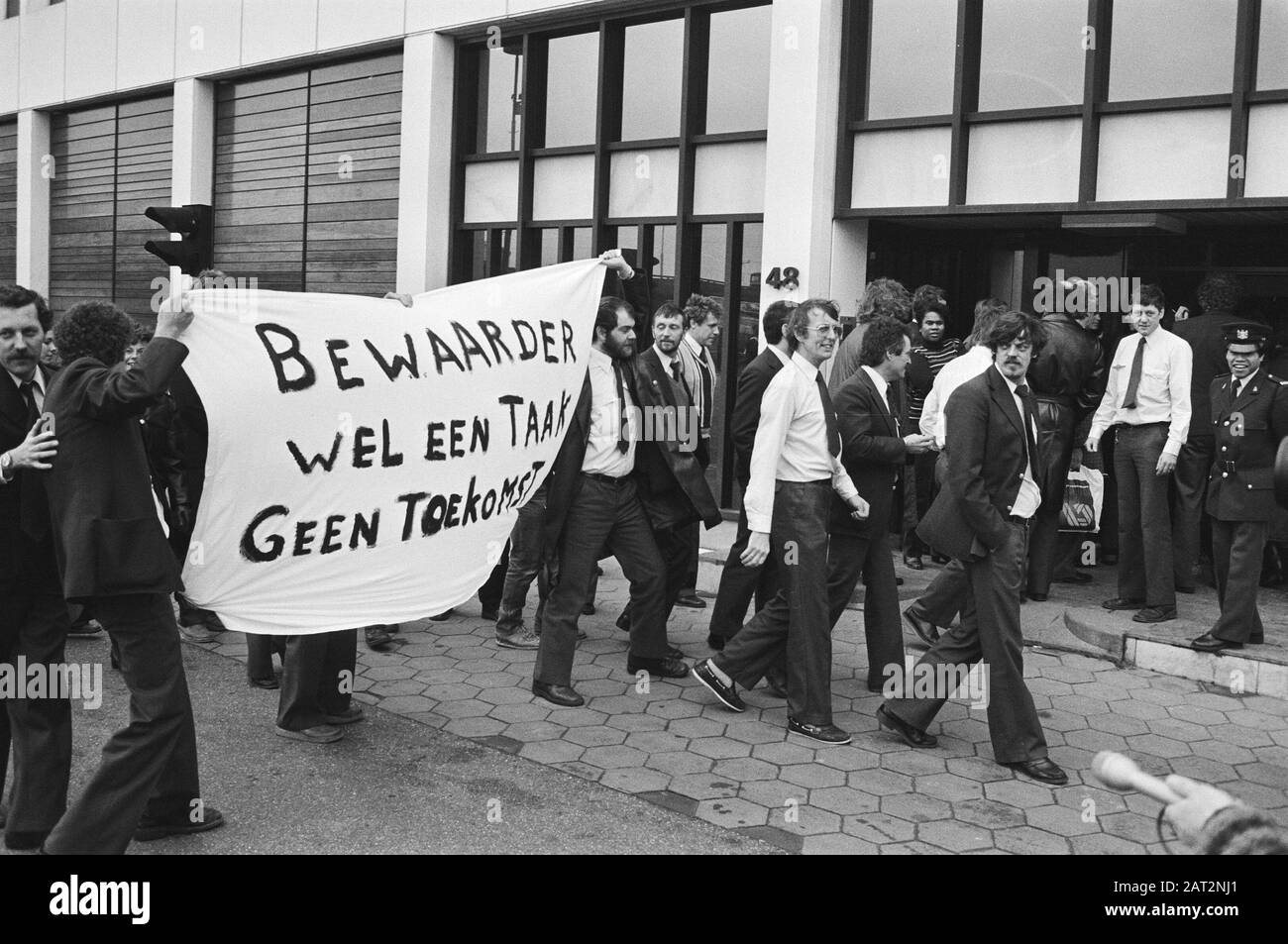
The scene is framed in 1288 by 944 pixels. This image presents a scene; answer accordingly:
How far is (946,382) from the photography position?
8.79 meters

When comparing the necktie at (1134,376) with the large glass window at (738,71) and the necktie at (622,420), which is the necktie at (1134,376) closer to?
the necktie at (622,420)

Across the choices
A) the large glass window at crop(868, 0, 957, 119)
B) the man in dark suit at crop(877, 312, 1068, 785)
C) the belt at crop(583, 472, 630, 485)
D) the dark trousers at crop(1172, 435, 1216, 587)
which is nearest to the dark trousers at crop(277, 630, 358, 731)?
the belt at crop(583, 472, 630, 485)

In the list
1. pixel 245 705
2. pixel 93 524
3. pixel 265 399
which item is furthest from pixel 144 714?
pixel 245 705

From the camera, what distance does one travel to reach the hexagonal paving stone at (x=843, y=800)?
532 cm

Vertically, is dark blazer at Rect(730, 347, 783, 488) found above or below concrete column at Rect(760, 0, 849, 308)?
below

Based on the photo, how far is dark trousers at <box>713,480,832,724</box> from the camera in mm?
6238

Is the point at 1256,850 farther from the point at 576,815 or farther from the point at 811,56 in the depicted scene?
the point at 811,56

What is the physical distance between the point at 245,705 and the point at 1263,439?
588cm

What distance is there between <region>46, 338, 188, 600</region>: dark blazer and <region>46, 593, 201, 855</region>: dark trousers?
12 centimetres

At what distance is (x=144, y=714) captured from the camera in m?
4.63

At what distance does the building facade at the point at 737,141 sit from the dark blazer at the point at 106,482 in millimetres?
6868

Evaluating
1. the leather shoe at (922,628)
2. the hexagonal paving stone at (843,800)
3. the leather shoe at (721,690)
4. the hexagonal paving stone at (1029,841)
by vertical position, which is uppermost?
the leather shoe at (922,628)

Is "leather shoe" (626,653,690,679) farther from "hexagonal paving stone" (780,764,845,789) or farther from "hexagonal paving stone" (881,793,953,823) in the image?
"hexagonal paving stone" (881,793,953,823)

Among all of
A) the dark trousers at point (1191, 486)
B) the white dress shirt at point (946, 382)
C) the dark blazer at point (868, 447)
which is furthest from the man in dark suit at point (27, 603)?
the dark trousers at point (1191, 486)
